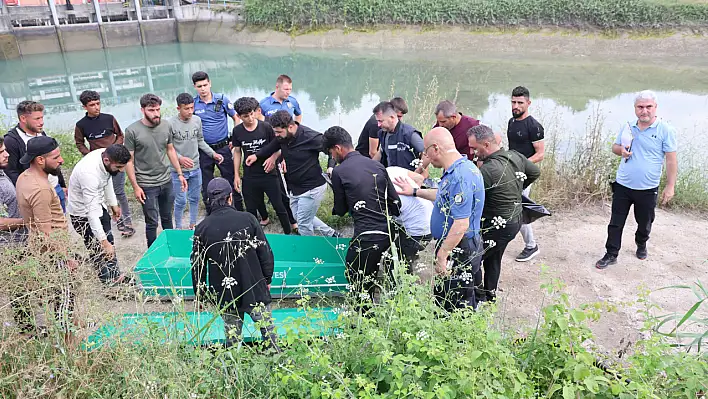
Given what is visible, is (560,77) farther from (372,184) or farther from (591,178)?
(372,184)

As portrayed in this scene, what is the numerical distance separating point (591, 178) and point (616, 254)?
1.78 m

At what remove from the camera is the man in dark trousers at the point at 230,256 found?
120 inches

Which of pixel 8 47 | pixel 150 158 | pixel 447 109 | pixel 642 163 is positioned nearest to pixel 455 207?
pixel 447 109

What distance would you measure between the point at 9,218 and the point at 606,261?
5182mm

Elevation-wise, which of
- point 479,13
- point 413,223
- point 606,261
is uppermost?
point 479,13

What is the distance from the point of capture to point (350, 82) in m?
17.4

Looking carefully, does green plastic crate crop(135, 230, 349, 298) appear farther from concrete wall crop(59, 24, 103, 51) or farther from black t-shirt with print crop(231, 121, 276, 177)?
concrete wall crop(59, 24, 103, 51)

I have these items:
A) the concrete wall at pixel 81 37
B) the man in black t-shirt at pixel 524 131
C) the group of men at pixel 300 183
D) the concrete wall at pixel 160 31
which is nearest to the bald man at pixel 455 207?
the group of men at pixel 300 183

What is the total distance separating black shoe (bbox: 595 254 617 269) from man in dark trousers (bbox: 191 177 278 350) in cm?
331

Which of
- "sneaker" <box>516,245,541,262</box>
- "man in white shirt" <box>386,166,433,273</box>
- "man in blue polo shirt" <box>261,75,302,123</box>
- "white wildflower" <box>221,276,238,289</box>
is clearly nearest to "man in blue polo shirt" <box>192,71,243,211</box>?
"man in blue polo shirt" <box>261,75,302,123</box>

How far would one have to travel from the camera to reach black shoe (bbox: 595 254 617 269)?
472 cm

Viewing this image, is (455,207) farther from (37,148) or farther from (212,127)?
(212,127)

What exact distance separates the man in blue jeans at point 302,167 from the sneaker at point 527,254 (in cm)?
214

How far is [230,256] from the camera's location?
306 centimetres
